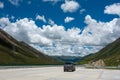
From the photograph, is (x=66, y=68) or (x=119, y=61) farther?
(x=119, y=61)

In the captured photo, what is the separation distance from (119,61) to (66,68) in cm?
12360

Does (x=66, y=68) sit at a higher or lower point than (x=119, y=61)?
lower

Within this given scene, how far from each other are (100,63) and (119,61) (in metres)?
29.8

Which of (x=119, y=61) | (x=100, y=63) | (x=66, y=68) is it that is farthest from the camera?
(x=119, y=61)

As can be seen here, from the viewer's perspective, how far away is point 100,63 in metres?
157

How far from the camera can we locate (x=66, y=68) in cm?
6397

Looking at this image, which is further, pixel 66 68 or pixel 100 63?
pixel 100 63

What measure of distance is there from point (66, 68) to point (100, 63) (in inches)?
3728

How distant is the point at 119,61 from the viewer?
602 feet

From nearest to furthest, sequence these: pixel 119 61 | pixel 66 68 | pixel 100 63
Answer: pixel 66 68 → pixel 100 63 → pixel 119 61

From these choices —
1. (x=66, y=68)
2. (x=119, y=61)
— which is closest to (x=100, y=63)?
(x=119, y=61)

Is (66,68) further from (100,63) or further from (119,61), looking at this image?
(119,61)

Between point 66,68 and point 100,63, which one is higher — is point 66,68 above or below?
below
